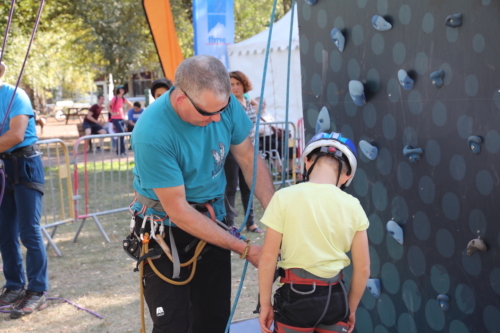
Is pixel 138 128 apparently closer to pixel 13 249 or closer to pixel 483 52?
pixel 483 52

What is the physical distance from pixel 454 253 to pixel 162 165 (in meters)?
1.46

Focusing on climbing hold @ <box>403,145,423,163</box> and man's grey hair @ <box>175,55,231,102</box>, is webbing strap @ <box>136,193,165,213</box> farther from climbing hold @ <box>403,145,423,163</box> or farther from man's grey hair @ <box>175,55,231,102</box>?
climbing hold @ <box>403,145,423,163</box>

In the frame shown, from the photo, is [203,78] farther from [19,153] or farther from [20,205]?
[20,205]

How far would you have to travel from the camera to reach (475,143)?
2453 millimetres

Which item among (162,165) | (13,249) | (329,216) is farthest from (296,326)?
(13,249)

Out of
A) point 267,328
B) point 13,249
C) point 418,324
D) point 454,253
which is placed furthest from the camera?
point 13,249

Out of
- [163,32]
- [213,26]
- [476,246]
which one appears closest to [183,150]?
[476,246]

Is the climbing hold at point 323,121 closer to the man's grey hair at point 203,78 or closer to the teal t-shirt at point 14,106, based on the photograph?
the man's grey hair at point 203,78

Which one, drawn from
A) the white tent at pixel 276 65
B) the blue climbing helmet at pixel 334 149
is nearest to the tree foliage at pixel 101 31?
the white tent at pixel 276 65

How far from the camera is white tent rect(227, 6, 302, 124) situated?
11061 mm

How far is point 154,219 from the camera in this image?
260cm

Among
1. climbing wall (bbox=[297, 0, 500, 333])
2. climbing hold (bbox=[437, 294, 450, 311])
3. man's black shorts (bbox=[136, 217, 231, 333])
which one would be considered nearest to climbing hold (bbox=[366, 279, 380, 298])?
climbing wall (bbox=[297, 0, 500, 333])

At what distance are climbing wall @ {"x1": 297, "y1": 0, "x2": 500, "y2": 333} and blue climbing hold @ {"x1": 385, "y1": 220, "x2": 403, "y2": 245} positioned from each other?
0.10 feet

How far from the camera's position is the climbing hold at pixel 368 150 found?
10.0 feet
